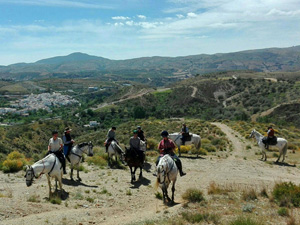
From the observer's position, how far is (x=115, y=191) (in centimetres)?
1080

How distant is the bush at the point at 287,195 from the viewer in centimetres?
852

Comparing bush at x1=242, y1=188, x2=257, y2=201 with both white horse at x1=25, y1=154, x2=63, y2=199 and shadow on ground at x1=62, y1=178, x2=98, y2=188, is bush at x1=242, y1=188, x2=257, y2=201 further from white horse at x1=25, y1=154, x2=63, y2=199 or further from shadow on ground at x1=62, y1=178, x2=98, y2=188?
white horse at x1=25, y1=154, x2=63, y2=199

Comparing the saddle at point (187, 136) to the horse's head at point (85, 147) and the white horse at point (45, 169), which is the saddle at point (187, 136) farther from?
the white horse at point (45, 169)

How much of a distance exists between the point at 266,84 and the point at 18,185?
85.7 metres

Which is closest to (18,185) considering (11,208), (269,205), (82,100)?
(11,208)

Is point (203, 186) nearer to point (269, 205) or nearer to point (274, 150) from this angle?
point (269, 205)

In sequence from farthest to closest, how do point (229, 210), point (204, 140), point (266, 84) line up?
point (266, 84) → point (204, 140) → point (229, 210)

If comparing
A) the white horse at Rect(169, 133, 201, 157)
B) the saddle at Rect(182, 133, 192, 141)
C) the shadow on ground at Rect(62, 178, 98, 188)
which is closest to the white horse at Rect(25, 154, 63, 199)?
the shadow on ground at Rect(62, 178, 98, 188)

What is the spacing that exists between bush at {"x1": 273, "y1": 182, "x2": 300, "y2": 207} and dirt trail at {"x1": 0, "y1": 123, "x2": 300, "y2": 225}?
85.1 inches

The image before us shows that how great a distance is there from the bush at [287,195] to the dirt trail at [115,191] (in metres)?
2.16

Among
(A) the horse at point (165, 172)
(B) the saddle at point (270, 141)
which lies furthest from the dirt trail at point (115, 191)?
(B) the saddle at point (270, 141)

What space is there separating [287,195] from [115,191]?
6.57 m

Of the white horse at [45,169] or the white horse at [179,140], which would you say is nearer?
the white horse at [45,169]

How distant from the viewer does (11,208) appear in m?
7.61
